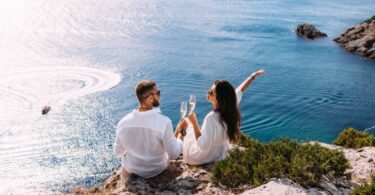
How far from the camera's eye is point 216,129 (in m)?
8.90

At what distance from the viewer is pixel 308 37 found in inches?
2372

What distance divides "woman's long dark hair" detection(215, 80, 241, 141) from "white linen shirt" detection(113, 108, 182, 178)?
1.12 metres

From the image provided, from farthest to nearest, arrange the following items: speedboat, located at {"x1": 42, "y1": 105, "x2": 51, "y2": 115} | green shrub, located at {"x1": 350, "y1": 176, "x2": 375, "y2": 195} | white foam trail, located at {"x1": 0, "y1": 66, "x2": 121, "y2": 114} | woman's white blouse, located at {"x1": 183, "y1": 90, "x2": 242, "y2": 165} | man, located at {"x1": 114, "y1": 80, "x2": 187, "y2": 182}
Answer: white foam trail, located at {"x1": 0, "y1": 66, "x2": 121, "y2": 114} < speedboat, located at {"x1": 42, "y1": 105, "x2": 51, "y2": 115} < woman's white blouse, located at {"x1": 183, "y1": 90, "x2": 242, "y2": 165} < man, located at {"x1": 114, "y1": 80, "x2": 187, "y2": 182} < green shrub, located at {"x1": 350, "y1": 176, "x2": 375, "y2": 195}

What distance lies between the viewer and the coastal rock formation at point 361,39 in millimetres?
53894

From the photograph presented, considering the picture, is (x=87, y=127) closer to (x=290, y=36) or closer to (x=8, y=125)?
(x=8, y=125)

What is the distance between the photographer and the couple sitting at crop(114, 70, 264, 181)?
27.2ft

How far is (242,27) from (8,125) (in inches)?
1734

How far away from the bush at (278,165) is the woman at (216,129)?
0.46 m

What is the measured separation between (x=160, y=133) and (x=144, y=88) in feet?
3.52

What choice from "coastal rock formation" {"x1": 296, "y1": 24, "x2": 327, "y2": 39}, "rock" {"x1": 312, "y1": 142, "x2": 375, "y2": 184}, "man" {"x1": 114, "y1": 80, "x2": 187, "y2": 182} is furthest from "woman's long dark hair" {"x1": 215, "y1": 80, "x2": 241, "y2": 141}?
"coastal rock formation" {"x1": 296, "y1": 24, "x2": 327, "y2": 39}

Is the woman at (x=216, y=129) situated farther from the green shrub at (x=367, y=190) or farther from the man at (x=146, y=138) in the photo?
the green shrub at (x=367, y=190)

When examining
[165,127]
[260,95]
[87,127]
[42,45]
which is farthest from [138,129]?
[42,45]

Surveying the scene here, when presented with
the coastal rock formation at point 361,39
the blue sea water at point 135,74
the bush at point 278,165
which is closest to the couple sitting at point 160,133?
the bush at point 278,165

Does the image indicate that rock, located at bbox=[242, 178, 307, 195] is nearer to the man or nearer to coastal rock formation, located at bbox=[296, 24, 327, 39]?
the man
